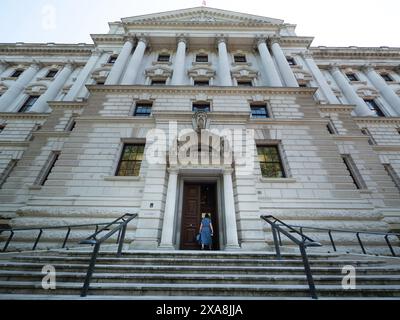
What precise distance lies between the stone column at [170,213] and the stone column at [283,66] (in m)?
11.9

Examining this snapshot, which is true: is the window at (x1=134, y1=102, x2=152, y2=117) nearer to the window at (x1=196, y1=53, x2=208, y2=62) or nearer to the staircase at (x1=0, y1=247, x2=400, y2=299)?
the window at (x1=196, y1=53, x2=208, y2=62)

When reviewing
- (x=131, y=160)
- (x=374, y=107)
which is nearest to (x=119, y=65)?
(x=131, y=160)

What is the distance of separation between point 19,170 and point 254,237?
49.4ft

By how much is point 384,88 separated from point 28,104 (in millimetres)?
37963

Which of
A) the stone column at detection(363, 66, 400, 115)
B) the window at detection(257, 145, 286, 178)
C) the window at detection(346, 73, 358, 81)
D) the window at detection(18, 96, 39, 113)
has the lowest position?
the window at detection(257, 145, 286, 178)

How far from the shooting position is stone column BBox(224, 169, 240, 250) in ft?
26.9

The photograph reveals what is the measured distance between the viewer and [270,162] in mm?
11266

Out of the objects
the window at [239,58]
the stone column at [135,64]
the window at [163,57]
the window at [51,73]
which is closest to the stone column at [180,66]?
the window at [163,57]

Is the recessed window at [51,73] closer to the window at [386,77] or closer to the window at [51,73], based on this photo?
the window at [51,73]

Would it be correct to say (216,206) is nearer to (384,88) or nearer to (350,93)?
(350,93)

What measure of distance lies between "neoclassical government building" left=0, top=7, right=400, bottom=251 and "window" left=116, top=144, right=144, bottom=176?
7 cm

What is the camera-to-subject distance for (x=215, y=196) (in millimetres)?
10719

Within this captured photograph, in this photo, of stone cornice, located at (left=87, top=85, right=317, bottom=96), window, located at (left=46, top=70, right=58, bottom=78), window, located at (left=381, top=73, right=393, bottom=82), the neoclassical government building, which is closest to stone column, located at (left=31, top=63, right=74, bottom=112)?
the neoclassical government building
